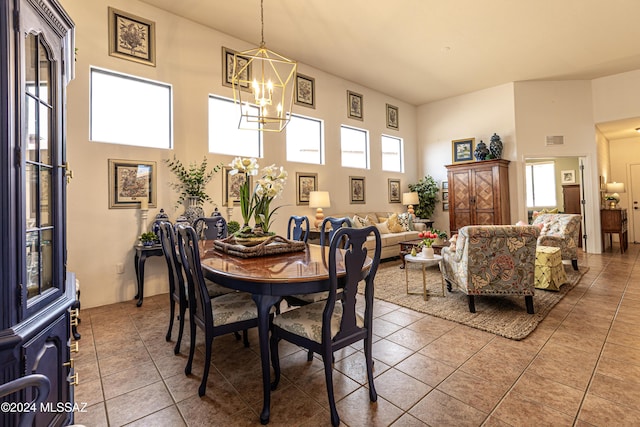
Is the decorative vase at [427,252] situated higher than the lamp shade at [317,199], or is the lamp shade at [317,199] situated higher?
the lamp shade at [317,199]

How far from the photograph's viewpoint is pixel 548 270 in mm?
3572

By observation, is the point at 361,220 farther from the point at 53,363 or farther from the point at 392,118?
the point at 53,363

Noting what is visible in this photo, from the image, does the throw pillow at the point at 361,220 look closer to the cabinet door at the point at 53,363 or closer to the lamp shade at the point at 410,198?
the lamp shade at the point at 410,198

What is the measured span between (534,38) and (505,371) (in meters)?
5.13

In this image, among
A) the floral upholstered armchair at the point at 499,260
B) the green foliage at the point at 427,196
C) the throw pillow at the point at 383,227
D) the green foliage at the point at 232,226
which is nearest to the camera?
the floral upholstered armchair at the point at 499,260

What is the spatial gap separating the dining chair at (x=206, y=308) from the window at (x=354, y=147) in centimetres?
467

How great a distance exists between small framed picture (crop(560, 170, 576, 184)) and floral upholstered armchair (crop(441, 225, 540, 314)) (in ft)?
23.0

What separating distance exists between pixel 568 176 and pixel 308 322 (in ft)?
30.8

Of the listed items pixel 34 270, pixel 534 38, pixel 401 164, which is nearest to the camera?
pixel 34 270

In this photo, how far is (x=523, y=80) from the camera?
638cm

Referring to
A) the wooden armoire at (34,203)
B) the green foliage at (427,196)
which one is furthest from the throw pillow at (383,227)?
the wooden armoire at (34,203)

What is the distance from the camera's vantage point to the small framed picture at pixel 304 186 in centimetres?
542

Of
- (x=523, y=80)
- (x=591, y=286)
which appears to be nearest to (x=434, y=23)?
(x=523, y=80)

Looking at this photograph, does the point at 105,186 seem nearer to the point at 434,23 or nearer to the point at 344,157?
the point at 344,157
